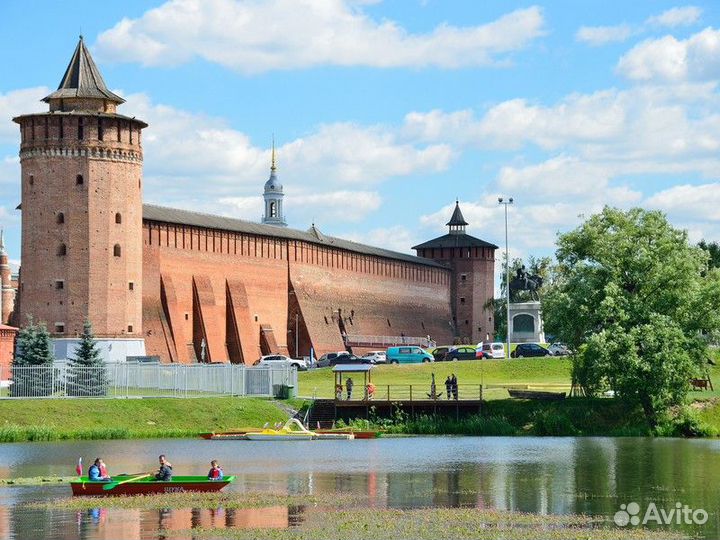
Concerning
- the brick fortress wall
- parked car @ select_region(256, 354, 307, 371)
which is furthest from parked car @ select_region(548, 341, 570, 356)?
the brick fortress wall

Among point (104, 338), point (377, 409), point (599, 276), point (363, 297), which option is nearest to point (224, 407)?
point (377, 409)

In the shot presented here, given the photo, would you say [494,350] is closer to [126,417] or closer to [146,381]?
[146,381]

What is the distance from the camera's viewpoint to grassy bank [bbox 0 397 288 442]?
45.9 m

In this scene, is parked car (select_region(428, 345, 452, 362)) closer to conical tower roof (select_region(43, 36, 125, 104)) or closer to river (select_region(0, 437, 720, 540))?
conical tower roof (select_region(43, 36, 125, 104))

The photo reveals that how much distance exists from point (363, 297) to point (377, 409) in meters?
47.4

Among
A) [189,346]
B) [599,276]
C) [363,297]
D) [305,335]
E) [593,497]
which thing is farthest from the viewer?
[363,297]

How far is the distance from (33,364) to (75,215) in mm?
11514

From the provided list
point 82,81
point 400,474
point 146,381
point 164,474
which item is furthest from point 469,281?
point 164,474

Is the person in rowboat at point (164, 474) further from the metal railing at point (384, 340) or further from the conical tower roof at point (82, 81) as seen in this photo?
the metal railing at point (384, 340)

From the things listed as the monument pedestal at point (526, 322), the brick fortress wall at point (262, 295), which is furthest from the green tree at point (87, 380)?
the monument pedestal at point (526, 322)

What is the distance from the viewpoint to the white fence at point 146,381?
5162 cm

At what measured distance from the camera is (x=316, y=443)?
43875 millimetres

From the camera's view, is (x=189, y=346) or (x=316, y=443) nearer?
(x=316, y=443)

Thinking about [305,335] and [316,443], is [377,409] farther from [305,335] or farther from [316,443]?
[305,335]
